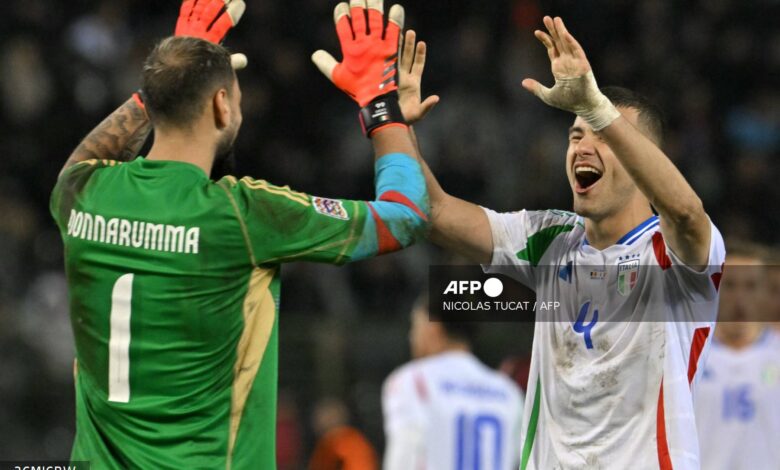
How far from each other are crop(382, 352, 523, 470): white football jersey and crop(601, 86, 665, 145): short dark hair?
3.50 metres

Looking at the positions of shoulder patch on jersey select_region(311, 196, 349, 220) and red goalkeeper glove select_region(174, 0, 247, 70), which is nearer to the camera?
shoulder patch on jersey select_region(311, 196, 349, 220)

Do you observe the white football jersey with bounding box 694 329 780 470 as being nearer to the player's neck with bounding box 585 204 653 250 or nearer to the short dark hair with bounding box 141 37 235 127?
the player's neck with bounding box 585 204 653 250

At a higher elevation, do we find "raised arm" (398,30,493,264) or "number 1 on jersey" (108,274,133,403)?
"raised arm" (398,30,493,264)

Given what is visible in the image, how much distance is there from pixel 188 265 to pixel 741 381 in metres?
4.97

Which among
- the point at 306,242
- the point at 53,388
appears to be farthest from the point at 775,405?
the point at 53,388

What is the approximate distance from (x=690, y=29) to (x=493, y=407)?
880 cm

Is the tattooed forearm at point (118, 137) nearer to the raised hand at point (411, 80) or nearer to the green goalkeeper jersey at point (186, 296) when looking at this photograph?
the green goalkeeper jersey at point (186, 296)

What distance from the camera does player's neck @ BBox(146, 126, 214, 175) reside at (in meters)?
3.82

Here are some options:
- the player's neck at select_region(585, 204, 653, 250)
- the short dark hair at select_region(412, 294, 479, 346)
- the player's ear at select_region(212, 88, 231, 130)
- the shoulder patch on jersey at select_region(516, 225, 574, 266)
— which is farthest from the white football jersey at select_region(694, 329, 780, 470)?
the player's ear at select_region(212, 88, 231, 130)

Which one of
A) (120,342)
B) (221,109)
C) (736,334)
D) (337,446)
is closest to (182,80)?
(221,109)

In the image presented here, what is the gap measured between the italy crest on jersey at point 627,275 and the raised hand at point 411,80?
0.95m

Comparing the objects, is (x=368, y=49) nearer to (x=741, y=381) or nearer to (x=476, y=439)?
(x=476, y=439)

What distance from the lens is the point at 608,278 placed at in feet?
15.1

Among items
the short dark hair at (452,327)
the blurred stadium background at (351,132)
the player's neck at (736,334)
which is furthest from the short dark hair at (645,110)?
the blurred stadium background at (351,132)
